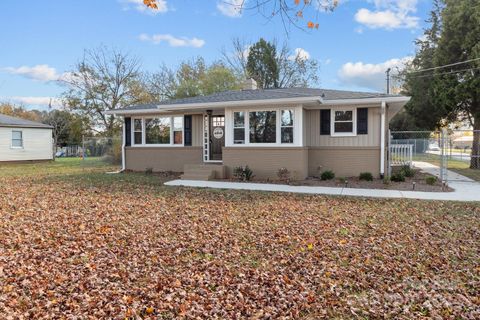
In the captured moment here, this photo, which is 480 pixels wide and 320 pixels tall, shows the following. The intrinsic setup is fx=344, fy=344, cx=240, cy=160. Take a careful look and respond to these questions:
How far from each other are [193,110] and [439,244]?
11451mm

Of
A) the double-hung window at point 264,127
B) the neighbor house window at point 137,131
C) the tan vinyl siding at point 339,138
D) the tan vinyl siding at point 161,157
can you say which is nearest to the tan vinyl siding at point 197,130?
the tan vinyl siding at point 161,157

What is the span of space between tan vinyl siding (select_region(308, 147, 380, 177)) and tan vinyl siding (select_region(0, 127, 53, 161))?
20188 millimetres

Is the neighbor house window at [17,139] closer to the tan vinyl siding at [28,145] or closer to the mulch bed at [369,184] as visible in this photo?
the tan vinyl siding at [28,145]

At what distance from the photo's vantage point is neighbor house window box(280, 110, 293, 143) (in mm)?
12602

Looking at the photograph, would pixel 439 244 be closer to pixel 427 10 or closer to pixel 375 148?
pixel 375 148

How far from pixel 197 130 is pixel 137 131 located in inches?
130

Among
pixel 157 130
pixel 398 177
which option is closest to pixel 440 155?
pixel 398 177

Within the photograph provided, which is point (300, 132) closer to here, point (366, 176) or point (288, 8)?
point (366, 176)

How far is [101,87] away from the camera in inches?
1148

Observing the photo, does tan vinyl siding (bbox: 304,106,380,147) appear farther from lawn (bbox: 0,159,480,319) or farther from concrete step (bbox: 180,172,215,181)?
lawn (bbox: 0,159,480,319)

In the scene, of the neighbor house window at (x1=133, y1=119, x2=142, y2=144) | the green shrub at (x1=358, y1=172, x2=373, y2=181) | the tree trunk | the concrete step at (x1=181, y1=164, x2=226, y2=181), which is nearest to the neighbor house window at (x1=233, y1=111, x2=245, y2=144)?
the concrete step at (x1=181, y1=164, x2=226, y2=181)

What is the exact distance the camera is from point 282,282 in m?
3.91

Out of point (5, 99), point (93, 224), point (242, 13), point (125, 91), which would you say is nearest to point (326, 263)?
point (242, 13)

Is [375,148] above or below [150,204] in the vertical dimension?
above
